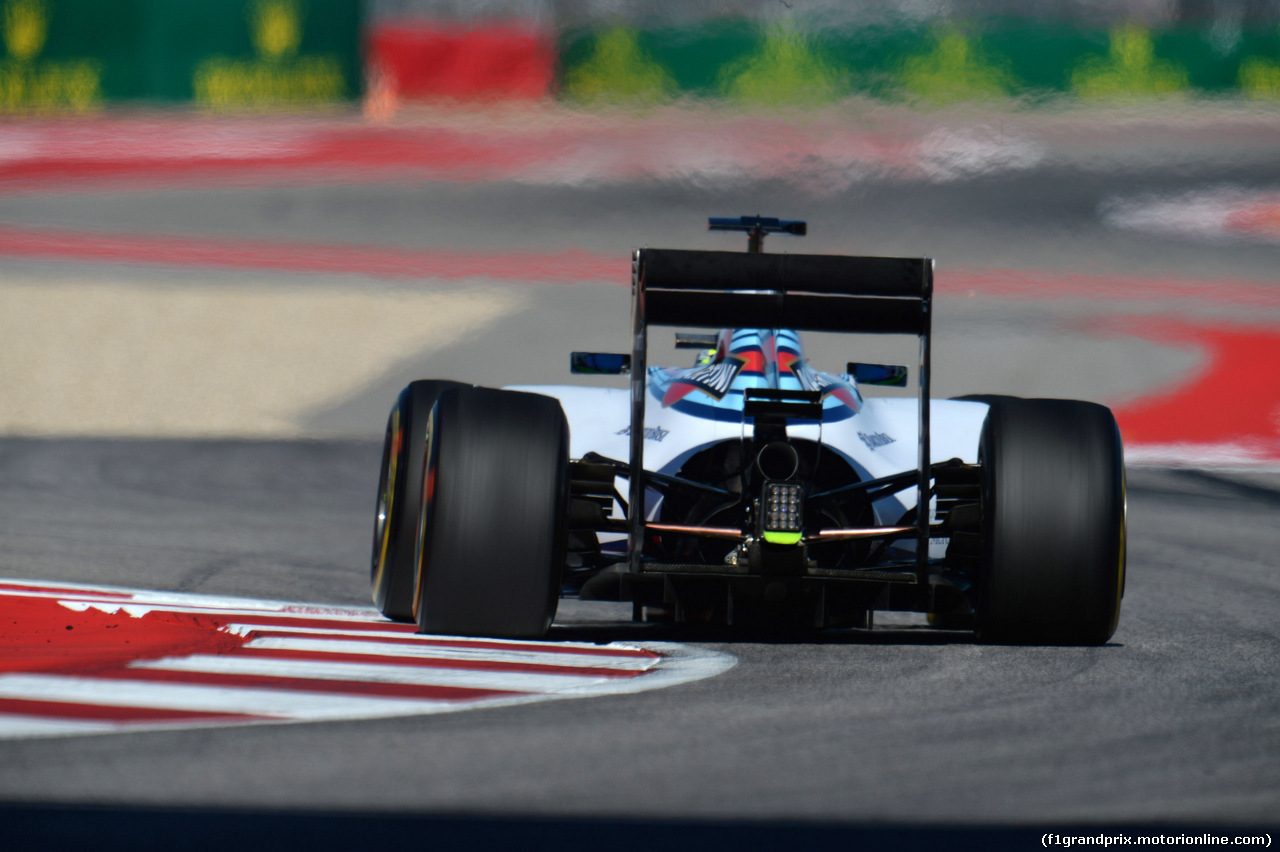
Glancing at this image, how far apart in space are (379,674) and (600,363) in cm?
188

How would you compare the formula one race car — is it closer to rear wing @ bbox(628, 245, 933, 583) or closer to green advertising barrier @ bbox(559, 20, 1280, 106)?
rear wing @ bbox(628, 245, 933, 583)

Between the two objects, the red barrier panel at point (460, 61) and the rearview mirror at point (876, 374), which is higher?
the red barrier panel at point (460, 61)

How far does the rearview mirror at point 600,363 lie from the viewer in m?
6.27

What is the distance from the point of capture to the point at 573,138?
18156 millimetres

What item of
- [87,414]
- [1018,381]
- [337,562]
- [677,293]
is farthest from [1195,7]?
[677,293]

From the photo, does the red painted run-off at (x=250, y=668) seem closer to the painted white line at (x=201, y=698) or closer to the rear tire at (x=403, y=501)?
the painted white line at (x=201, y=698)

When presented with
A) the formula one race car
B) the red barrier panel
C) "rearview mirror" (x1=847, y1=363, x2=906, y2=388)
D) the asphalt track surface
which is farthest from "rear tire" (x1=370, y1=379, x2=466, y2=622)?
the red barrier panel

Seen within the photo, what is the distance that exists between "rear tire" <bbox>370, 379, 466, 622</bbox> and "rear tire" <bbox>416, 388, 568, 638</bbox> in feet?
1.87

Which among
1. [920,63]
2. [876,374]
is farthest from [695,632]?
[920,63]

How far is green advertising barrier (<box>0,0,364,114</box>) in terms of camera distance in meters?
19.2

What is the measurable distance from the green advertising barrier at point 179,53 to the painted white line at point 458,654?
14.5m

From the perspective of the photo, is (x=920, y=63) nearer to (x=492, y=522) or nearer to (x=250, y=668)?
(x=492, y=522)

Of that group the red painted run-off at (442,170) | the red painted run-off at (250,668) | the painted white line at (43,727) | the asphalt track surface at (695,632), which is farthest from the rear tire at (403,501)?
the red painted run-off at (442,170)

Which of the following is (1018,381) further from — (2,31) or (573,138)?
(2,31)
